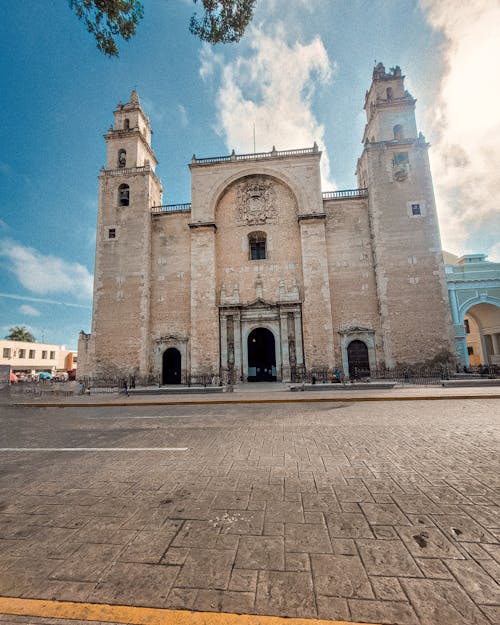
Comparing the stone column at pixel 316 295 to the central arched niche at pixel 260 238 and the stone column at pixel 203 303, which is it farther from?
the stone column at pixel 203 303

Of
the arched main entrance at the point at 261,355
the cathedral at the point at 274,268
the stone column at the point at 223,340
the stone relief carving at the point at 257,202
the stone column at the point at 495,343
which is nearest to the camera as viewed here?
the cathedral at the point at 274,268

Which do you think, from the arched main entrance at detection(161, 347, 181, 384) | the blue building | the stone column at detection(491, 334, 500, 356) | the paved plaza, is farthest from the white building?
the stone column at detection(491, 334, 500, 356)

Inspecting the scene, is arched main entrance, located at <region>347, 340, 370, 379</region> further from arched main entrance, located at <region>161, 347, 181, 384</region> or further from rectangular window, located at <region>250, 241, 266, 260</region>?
arched main entrance, located at <region>161, 347, 181, 384</region>

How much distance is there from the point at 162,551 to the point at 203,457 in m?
2.14

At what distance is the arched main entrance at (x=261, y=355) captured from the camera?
21.8 meters

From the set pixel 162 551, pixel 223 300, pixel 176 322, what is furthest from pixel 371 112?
→ pixel 162 551

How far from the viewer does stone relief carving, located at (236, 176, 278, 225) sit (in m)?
23.3

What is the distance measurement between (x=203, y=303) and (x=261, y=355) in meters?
5.98

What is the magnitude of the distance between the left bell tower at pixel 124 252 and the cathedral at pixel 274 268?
99 mm

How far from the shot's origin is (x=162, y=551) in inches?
78.5

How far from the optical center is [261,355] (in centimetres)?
2277

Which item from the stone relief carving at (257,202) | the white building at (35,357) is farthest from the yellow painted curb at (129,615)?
the white building at (35,357)

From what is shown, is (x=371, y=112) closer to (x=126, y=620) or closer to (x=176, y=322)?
(x=176, y=322)

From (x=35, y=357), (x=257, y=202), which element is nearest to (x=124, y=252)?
(x=257, y=202)
